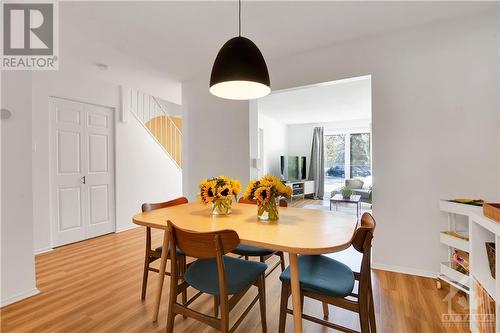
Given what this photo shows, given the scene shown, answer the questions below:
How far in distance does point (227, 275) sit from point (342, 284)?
0.68 m

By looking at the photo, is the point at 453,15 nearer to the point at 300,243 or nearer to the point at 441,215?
the point at 441,215

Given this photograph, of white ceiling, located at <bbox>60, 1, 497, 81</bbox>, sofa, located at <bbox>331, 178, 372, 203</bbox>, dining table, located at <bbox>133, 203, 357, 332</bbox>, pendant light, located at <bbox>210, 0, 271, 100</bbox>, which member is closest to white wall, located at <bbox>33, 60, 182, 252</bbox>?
white ceiling, located at <bbox>60, 1, 497, 81</bbox>

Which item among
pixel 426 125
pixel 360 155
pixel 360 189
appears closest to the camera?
pixel 426 125

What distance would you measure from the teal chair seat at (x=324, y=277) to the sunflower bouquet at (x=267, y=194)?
1.24 feet

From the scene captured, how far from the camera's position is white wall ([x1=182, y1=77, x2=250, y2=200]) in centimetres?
348

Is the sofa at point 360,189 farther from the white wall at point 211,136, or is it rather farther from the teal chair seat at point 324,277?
the teal chair seat at point 324,277

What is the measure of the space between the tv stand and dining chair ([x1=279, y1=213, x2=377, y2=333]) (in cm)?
583

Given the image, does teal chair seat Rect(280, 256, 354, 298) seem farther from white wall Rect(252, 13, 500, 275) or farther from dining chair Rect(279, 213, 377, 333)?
white wall Rect(252, 13, 500, 275)

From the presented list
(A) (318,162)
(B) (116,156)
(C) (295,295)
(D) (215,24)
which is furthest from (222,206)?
(A) (318,162)

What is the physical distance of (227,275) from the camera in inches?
59.2

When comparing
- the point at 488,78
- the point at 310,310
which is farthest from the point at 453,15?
the point at 310,310

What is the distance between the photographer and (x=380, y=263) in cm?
260

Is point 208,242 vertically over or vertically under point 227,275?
over

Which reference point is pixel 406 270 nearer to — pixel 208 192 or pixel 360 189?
pixel 208 192
